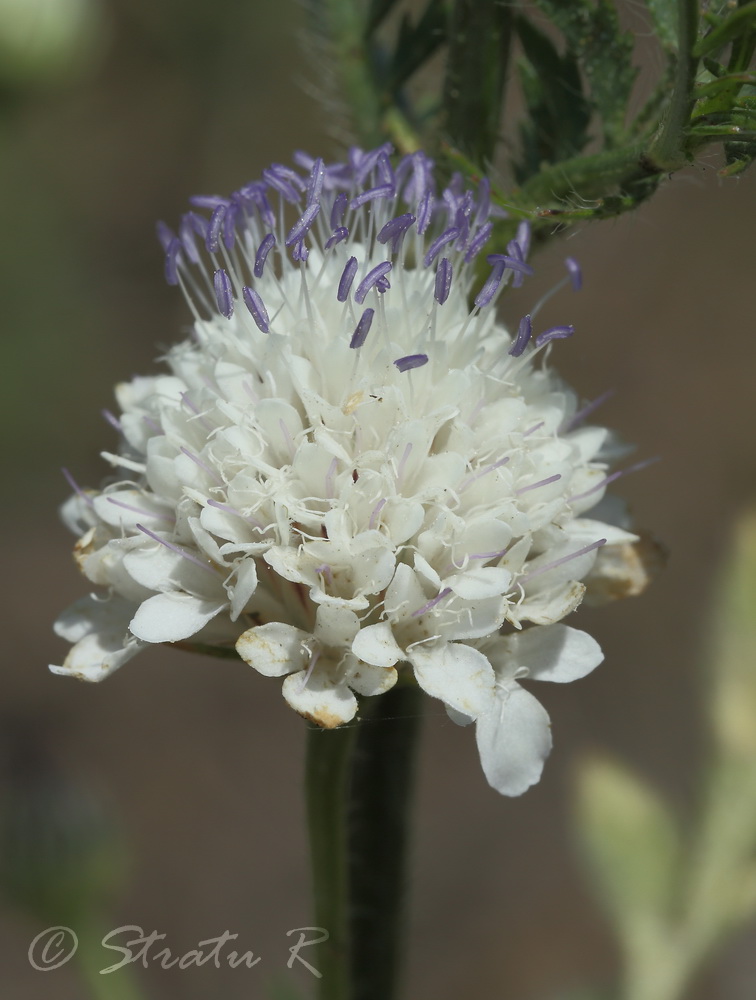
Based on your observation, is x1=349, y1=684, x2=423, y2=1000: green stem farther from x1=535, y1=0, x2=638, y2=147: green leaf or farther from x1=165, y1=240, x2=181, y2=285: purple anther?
x1=535, y1=0, x2=638, y2=147: green leaf

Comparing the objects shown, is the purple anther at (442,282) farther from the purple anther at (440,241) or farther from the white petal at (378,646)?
the white petal at (378,646)

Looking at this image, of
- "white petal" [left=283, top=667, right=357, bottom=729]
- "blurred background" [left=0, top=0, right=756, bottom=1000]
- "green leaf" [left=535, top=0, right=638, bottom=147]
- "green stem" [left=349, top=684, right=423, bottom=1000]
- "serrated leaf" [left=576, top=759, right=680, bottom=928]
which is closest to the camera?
"white petal" [left=283, top=667, right=357, bottom=729]

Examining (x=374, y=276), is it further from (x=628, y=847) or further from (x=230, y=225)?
(x=628, y=847)

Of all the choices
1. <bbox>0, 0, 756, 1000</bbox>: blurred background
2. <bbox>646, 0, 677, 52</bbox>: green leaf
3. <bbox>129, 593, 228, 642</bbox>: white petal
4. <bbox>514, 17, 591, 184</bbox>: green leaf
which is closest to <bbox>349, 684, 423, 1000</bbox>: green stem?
<bbox>129, 593, 228, 642</bbox>: white petal

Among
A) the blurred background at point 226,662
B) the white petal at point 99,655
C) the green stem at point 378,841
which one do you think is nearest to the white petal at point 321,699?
the white petal at point 99,655

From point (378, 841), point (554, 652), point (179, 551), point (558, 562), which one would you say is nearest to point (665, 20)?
point (558, 562)

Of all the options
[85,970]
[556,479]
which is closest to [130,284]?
[85,970]
